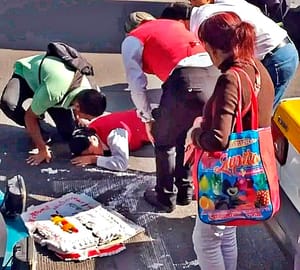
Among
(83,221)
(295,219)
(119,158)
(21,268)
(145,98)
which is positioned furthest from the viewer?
(119,158)

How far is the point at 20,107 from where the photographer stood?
545cm

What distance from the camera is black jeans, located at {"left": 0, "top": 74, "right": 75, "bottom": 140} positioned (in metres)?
5.42

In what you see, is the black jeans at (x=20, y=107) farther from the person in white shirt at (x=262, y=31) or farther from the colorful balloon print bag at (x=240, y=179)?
the colorful balloon print bag at (x=240, y=179)

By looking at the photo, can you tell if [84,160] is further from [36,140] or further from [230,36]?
[230,36]

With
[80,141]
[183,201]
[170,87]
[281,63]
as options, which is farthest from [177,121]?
[80,141]

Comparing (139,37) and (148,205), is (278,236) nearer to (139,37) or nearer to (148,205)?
(148,205)

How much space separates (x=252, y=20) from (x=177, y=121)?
0.70 meters

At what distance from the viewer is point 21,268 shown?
3.30m

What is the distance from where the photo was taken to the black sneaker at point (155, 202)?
4.81m

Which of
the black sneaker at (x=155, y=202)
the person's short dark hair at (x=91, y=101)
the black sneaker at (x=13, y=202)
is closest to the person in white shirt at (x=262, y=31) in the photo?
the person's short dark hair at (x=91, y=101)

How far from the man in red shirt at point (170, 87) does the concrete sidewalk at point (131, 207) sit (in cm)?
15

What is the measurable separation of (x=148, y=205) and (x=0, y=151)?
1197 mm

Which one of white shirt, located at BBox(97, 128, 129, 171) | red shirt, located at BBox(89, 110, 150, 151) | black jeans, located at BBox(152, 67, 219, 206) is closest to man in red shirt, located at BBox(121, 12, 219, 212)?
black jeans, located at BBox(152, 67, 219, 206)

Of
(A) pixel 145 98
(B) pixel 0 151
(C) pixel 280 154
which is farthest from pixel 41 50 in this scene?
(C) pixel 280 154
